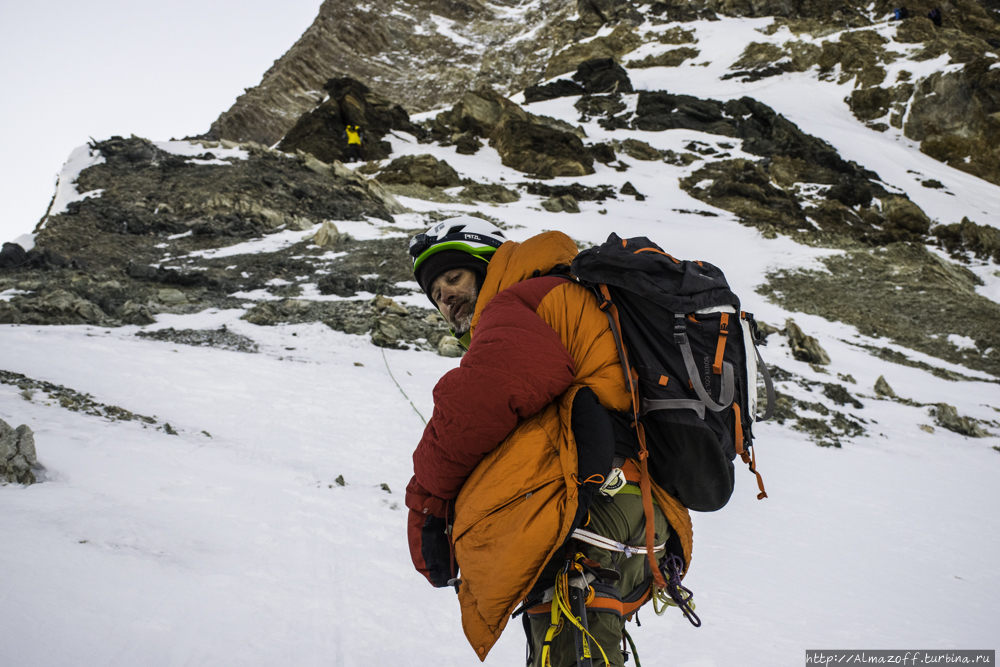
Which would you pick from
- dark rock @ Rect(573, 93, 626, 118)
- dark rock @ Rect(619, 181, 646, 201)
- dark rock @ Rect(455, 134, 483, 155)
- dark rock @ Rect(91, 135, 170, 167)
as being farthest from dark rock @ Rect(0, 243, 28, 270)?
dark rock @ Rect(573, 93, 626, 118)

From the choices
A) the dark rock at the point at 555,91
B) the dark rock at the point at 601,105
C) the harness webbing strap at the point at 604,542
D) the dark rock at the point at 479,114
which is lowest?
the harness webbing strap at the point at 604,542

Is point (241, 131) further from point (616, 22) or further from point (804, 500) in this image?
point (804, 500)

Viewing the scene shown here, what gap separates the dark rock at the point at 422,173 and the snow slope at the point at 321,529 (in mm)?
20464

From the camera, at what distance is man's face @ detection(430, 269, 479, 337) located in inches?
81.0

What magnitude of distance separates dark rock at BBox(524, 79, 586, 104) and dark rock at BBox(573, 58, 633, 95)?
1.02 m

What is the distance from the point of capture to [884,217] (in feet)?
80.8

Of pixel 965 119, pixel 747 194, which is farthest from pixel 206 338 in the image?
pixel 965 119

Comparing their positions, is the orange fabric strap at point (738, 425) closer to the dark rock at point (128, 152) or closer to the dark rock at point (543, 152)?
the dark rock at point (128, 152)

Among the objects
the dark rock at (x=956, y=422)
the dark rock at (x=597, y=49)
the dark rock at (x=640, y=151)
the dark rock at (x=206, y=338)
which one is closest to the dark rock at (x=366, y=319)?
the dark rock at (x=206, y=338)

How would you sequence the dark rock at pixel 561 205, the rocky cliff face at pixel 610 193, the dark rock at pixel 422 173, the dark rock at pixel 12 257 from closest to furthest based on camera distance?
the rocky cliff face at pixel 610 193
the dark rock at pixel 12 257
the dark rock at pixel 561 205
the dark rock at pixel 422 173

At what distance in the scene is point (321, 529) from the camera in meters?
3.22

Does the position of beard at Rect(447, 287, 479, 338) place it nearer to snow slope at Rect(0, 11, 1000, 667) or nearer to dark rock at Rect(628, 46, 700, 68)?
snow slope at Rect(0, 11, 1000, 667)

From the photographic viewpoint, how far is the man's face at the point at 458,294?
206 cm

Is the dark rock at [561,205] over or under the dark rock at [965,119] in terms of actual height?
under
